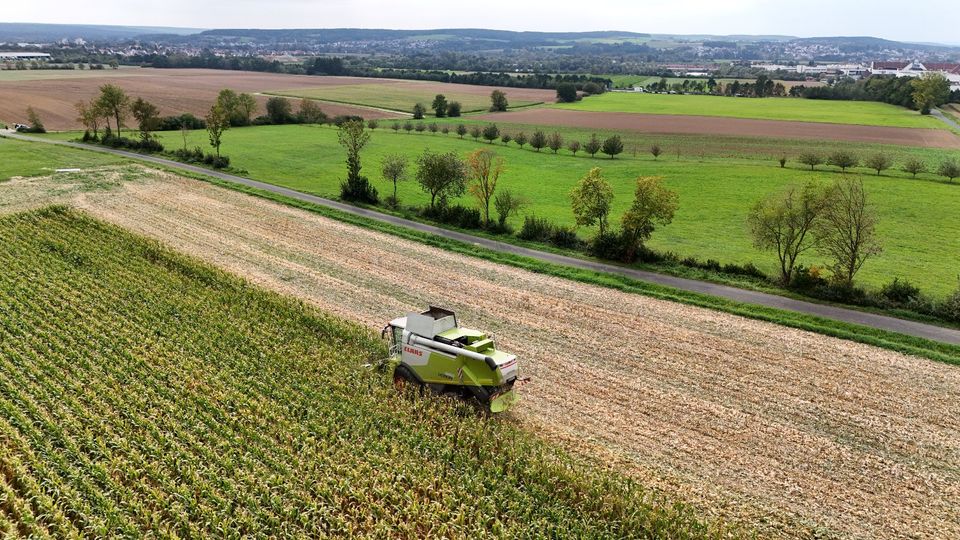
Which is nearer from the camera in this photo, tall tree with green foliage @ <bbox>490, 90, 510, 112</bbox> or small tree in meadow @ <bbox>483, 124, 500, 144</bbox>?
small tree in meadow @ <bbox>483, 124, 500, 144</bbox>

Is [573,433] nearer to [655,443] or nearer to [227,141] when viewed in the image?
[655,443]

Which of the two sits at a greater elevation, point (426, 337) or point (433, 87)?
point (433, 87)

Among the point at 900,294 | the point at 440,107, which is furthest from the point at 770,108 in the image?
the point at 900,294

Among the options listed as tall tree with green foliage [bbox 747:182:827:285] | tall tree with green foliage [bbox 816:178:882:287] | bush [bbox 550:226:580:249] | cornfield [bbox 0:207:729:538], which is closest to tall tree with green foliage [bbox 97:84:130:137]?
cornfield [bbox 0:207:729:538]

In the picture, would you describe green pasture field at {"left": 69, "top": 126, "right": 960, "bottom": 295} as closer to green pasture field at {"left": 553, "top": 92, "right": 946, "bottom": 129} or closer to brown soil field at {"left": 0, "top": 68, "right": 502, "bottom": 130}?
brown soil field at {"left": 0, "top": 68, "right": 502, "bottom": 130}

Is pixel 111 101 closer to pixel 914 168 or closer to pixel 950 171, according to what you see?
pixel 914 168

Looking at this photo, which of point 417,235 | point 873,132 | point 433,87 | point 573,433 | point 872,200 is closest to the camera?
point 573,433

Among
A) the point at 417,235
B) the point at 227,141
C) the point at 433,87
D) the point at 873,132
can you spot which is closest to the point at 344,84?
the point at 433,87
